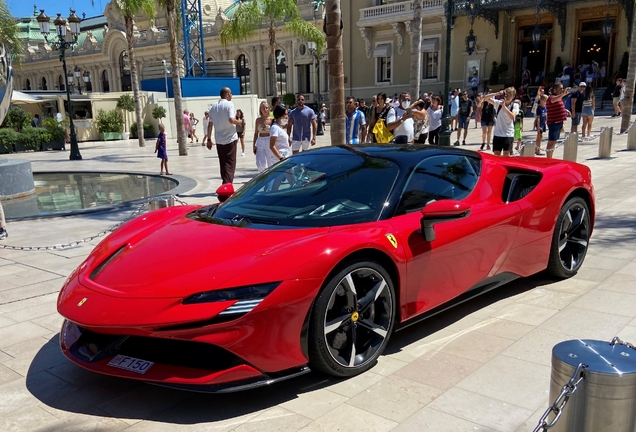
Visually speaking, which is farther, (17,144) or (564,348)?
(17,144)

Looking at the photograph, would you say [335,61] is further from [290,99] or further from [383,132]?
[290,99]

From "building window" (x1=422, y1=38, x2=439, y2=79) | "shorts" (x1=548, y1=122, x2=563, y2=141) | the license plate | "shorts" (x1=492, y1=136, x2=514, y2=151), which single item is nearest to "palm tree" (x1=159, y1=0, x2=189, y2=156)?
"shorts" (x1=492, y1=136, x2=514, y2=151)

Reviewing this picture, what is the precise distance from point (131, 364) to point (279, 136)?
6857 millimetres

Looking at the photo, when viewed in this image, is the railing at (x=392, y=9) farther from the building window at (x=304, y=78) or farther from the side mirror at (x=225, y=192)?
the side mirror at (x=225, y=192)

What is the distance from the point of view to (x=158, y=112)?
100ft

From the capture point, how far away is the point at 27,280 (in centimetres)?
566

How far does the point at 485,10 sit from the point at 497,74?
3.99 metres

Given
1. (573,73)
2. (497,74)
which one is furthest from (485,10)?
(573,73)

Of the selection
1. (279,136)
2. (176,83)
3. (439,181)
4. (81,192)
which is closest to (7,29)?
(176,83)

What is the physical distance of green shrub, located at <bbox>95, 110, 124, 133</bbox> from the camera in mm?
31234

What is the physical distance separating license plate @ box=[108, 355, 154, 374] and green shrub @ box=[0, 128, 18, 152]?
2662cm

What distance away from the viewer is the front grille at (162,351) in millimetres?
2982

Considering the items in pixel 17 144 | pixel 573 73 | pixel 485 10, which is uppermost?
pixel 485 10

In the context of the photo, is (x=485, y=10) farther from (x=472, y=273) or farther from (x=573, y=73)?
(x=472, y=273)
